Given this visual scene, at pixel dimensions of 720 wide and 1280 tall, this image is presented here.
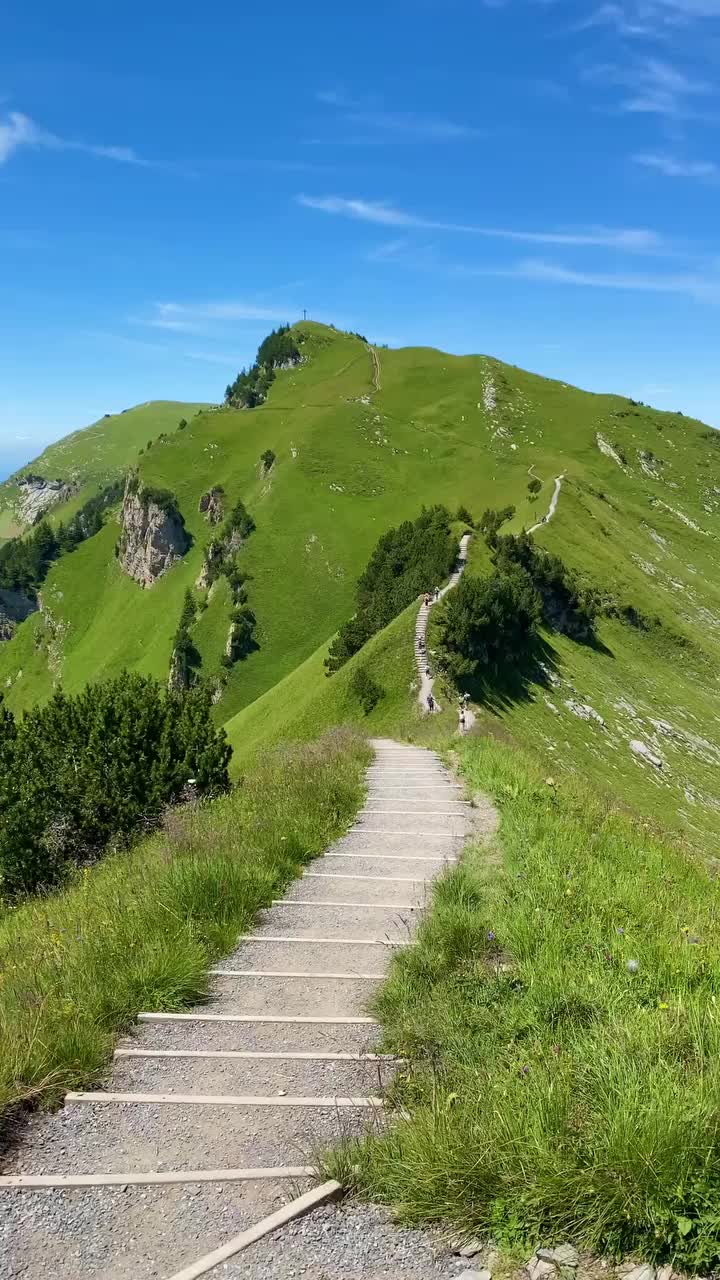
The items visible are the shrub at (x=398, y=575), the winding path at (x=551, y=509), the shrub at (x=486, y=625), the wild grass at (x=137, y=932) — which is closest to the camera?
the wild grass at (x=137, y=932)

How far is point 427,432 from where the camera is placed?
141 meters

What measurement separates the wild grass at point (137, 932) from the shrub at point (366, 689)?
1082 inches

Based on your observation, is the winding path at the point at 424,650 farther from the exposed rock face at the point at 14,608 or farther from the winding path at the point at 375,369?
the exposed rock face at the point at 14,608

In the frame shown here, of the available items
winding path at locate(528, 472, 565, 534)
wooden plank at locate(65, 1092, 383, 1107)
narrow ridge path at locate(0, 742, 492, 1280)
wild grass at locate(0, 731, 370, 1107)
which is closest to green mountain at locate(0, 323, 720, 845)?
winding path at locate(528, 472, 565, 534)

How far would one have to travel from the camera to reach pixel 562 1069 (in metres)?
4.49

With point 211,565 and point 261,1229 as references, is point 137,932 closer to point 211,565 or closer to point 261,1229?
point 261,1229

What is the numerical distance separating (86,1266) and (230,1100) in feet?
4.44

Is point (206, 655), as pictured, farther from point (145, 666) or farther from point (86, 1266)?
point (86, 1266)

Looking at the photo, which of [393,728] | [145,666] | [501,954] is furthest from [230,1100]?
[145,666]

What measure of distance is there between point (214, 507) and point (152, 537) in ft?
41.3

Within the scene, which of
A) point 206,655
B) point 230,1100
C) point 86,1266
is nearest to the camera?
point 86,1266

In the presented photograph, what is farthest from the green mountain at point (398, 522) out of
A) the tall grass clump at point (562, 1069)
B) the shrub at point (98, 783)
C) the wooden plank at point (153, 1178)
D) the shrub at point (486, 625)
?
the wooden plank at point (153, 1178)

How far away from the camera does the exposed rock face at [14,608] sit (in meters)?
160

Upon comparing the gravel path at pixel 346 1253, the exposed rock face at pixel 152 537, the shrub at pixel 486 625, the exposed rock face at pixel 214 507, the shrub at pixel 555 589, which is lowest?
the gravel path at pixel 346 1253
